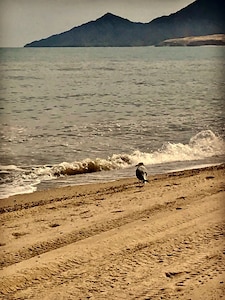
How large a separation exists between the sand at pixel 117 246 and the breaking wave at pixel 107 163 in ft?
3.89

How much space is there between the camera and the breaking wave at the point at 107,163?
21.4 ft

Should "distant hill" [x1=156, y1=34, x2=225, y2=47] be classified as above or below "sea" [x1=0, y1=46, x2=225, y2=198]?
above

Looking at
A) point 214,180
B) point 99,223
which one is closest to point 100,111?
point 214,180

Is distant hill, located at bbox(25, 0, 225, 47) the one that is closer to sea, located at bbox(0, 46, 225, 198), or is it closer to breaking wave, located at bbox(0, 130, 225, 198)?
sea, located at bbox(0, 46, 225, 198)

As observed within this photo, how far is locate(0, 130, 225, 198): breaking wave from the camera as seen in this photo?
21.4 feet

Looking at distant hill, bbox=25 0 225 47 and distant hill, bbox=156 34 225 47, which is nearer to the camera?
distant hill, bbox=25 0 225 47

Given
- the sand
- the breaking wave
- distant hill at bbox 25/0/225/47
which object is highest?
distant hill at bbox 25/0/225/47

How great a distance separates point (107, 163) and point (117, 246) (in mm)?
4003

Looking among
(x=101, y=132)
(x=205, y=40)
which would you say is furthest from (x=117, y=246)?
(x=101, y=132)

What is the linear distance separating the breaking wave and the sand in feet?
3.89

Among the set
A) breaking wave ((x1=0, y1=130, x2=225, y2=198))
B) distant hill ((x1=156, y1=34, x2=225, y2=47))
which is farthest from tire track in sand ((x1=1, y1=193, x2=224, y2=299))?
breaking wave ((x1=0, y1=130, x2=225, y2=198))

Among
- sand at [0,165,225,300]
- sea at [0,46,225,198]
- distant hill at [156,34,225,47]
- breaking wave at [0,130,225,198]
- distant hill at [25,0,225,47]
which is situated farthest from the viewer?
sea at [0,46,225,198]

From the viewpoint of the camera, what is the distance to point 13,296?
3.06 meters

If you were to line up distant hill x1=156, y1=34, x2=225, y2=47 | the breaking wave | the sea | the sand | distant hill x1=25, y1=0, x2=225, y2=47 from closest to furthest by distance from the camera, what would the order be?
distant hill x1=25, y1=0, x2=225, y2=47
distant hill x1=156, y1=34, x2=225, y2=47
the sand
the breaking wave
the sea
